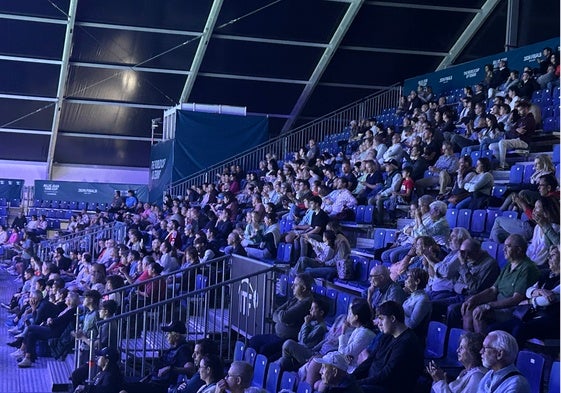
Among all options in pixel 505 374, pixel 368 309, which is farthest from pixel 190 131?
pixel 505 374

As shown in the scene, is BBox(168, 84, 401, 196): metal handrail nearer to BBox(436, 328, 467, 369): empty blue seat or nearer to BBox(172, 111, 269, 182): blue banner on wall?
BBox(172, 111, 269, 182): blue banner on wall

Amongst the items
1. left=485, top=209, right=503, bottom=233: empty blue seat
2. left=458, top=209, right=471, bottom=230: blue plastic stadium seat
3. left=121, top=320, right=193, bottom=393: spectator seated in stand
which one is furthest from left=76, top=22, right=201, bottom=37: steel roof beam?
left=121, top=320, right=193, bottom=393: spectator seated in stand

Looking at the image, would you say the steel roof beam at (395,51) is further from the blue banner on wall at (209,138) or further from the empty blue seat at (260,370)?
the empty blue seat at (260,370)

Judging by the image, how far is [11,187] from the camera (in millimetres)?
25031

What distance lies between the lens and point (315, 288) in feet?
30.7

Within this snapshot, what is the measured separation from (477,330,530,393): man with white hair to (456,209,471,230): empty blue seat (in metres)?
4.63

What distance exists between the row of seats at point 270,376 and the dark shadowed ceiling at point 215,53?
1299 cm

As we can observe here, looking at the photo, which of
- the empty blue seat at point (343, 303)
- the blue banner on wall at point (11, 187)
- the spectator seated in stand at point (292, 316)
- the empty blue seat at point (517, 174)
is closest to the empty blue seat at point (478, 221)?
the empty blue seat at point (517, 174)

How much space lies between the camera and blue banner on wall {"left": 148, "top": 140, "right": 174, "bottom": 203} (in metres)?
21.2

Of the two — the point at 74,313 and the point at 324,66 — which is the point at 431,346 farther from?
the point at 324,66

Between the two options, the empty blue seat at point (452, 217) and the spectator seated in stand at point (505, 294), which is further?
the empty blue seat at point (452, 217)

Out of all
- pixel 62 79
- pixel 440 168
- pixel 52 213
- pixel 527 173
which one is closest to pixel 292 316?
pixel 527 173

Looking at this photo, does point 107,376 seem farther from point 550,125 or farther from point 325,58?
point 325,58

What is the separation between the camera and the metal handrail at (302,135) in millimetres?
21203
